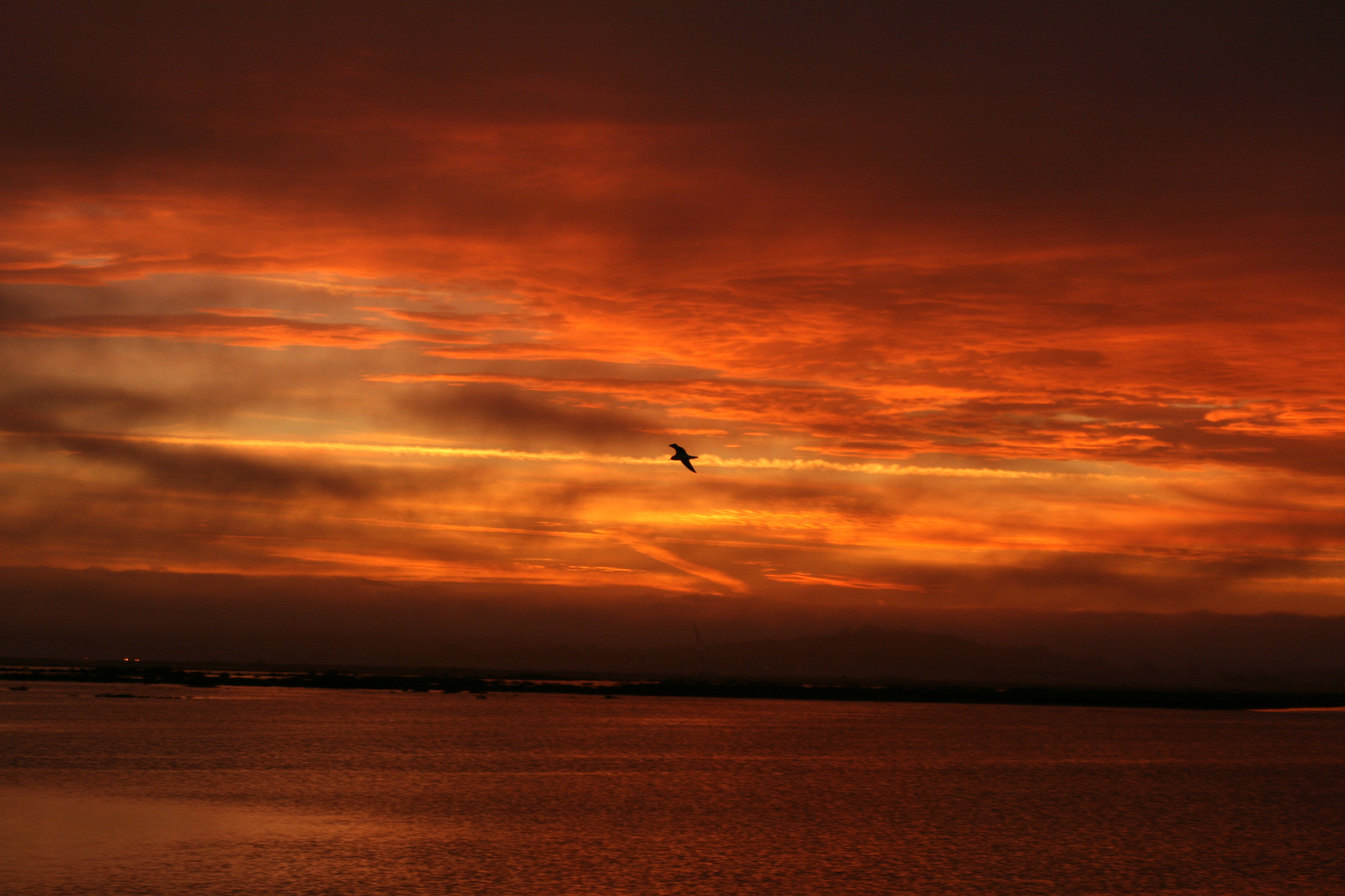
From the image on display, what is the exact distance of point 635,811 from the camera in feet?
144

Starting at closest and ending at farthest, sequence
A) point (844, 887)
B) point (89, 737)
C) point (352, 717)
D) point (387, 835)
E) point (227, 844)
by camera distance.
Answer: point (844, 887) < point (227, 844) < point (387, 835) < point (89, 737) < point (352, 717)

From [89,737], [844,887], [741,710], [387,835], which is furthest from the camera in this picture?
[741,710]

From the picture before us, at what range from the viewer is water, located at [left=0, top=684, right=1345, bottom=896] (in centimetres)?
3088

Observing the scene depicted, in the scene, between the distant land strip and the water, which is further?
the distant land strip

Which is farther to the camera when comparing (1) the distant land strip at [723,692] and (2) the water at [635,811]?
(1) the distant land strip at [723,692]

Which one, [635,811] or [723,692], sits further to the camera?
[723,692]

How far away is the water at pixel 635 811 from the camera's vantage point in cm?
3088

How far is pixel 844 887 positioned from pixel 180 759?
125 ft

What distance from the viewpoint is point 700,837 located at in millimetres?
37938

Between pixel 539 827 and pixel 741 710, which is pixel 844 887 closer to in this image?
pixel 539 827

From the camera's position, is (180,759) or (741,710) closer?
(180,759)

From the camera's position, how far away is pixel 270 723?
8406 centimetres

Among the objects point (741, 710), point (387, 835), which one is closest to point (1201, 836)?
point (387, 835)

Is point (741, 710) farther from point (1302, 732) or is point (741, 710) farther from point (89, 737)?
point (89, 737)
